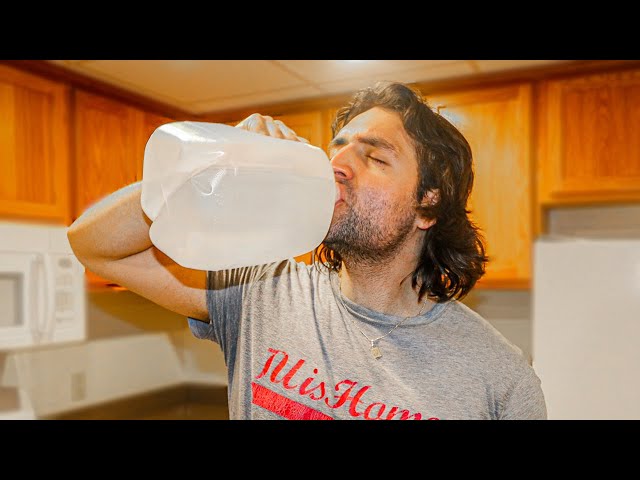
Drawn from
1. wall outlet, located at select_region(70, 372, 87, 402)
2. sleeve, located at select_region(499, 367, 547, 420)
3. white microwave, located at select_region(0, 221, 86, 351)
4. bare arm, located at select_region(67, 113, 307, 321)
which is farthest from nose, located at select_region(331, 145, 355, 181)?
wall outlet, located at select_region(70, 372, 87, 402)

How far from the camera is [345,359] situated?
2.69ft

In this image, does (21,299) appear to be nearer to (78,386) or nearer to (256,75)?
(78,386)

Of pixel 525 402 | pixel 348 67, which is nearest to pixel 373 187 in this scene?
pixel 525 402

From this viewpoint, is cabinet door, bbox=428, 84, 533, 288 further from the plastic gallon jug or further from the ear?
the plastic gallon jug

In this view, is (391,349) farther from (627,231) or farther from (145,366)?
(145,366)

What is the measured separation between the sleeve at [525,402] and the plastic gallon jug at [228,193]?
414mm

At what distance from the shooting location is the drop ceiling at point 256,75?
5.75 ft

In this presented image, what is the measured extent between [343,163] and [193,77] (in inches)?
47.6

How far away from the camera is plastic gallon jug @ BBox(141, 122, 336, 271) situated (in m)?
0.60

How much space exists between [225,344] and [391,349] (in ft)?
0.89

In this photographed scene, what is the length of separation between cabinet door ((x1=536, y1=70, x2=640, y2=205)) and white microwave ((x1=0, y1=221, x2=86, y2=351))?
1.65 metres

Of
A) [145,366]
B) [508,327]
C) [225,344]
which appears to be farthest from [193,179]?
[145,366]

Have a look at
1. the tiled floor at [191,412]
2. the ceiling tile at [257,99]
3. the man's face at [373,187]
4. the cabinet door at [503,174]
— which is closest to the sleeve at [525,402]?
the man's face at [373,187]

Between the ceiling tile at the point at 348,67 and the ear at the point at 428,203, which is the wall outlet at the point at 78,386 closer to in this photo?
the ceiling tile at the point at 348,67
